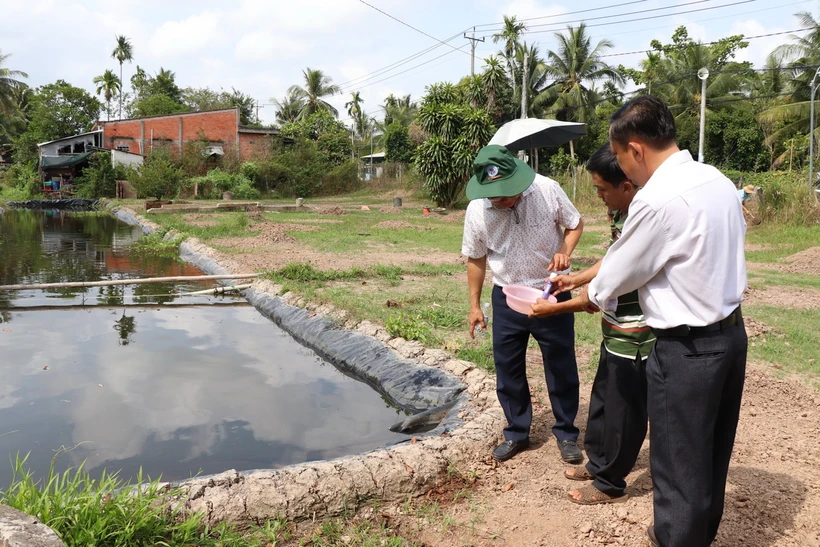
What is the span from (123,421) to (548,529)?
3429mm

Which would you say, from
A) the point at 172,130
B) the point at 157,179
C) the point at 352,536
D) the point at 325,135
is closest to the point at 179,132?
the point at 172,130

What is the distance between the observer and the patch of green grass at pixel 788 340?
18.0ft

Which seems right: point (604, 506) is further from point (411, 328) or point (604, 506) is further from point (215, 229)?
point (215, 229)

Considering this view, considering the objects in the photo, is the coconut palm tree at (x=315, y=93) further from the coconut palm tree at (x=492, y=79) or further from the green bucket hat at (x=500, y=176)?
the green bucket hat at (x=500, y=176)

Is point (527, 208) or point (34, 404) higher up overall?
point (527, 208)

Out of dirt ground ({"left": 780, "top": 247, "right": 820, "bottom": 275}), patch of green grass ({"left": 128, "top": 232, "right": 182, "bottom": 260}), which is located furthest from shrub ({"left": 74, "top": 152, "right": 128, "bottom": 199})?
dirt ground ({"left": 780, "top": 247, "right": 820, "bottom": 275})

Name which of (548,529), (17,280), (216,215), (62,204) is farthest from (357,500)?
(62,204)

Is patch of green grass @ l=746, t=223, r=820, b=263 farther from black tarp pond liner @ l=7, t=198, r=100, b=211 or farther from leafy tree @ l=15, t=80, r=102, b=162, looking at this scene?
leafy tree @ l=15, t=80, r=102, b=162

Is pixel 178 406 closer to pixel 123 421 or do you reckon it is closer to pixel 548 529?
pixel 123 421

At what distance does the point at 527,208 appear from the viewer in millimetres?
3572

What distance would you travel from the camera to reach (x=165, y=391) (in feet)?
19.0

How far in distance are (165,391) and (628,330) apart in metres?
4.24

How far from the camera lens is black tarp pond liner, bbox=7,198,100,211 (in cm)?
3209

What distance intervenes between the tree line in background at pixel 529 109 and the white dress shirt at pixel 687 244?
22952 millimetres
